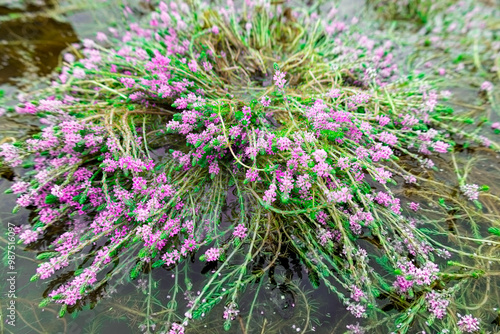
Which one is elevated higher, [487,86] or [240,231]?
[487,86]

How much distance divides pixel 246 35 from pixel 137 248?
9.62 ft

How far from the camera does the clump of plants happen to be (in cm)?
200

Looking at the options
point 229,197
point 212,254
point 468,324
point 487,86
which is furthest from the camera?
point 487,86

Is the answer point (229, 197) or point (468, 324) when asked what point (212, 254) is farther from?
point (468, 324)

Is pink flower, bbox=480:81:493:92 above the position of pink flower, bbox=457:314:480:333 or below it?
above

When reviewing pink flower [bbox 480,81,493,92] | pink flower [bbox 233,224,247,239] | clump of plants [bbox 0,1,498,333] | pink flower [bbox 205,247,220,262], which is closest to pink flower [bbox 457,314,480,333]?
clump of plants [bbox 0,1,498,333]

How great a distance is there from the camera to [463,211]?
248 centimetres

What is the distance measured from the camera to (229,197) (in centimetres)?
254

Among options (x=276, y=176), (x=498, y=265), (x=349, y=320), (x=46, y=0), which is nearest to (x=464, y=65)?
(x=498, y=265)

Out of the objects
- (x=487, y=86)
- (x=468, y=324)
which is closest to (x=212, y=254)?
(x=468, y=324)

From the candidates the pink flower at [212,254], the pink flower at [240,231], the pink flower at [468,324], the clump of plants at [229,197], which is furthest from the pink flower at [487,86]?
the pink flower at [212,254]

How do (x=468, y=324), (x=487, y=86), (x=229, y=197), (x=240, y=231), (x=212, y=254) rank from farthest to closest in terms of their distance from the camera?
(x=487, y=86)
(x=229, y=197)
(x=240, y=231)
(x=212, y=254)
(x=468, y=324)

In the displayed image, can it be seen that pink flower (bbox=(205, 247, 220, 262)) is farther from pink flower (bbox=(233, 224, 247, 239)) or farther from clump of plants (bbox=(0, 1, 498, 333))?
pink flower (bbox=(233, 224, 247, 239))

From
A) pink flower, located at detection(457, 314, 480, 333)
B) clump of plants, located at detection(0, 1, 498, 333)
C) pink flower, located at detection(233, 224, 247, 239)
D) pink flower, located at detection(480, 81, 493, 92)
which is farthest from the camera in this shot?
pink flower, located at detection(480, 81, 493, 92)
